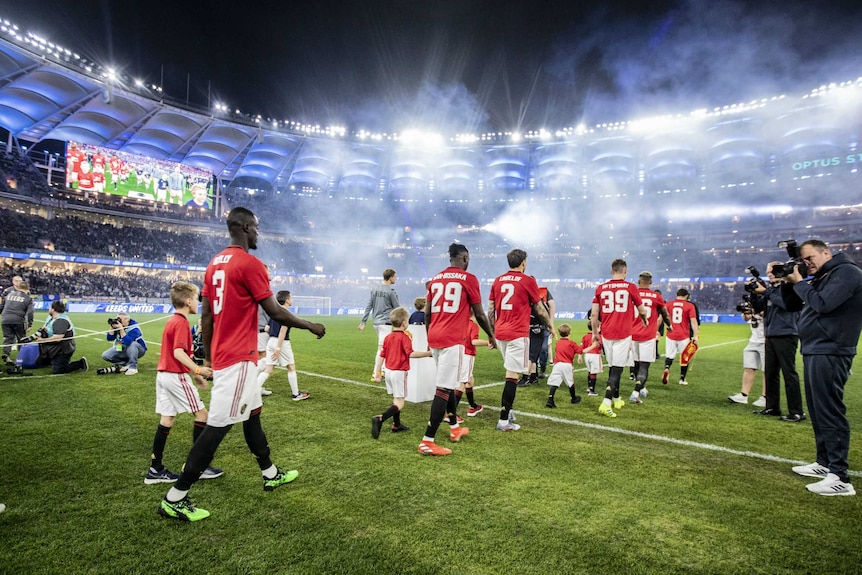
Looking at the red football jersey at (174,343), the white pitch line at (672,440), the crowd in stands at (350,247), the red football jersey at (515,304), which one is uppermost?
the crowd in stands at (350,247)

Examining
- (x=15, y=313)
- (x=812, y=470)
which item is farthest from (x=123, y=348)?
(x=812, y=470)

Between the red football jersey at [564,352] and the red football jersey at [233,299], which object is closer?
the red football jersey at [233,299]

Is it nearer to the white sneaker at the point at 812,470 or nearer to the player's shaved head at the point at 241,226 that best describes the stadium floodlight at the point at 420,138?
the player's shaved head at the point at 241,226

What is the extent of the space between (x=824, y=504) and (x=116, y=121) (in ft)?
169

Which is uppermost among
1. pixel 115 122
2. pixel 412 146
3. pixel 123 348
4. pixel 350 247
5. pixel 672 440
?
pixel 412 146

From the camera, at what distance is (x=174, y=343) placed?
173 inches

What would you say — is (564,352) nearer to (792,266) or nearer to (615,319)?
(615,319)

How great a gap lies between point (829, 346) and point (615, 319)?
292cm

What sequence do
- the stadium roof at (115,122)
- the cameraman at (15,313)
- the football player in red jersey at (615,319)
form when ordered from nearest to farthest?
1. the football player in red jersey at (615,319)
2. the cameraman at (15,313)
3. the stadium roof at (115,122)

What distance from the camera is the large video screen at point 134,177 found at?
39.3 meters

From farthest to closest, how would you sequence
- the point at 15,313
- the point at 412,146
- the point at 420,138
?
the point at 412,146 → the point at 420,138 → the point at 15,313

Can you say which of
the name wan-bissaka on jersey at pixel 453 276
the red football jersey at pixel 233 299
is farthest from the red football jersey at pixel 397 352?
the red football jersey at pixel 233 299

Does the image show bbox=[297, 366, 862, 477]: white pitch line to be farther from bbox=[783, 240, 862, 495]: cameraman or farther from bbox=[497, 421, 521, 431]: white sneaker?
bbox=[497, 421, 521, 431]: white sneaker

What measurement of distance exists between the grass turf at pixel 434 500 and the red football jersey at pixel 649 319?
5.52 ft
